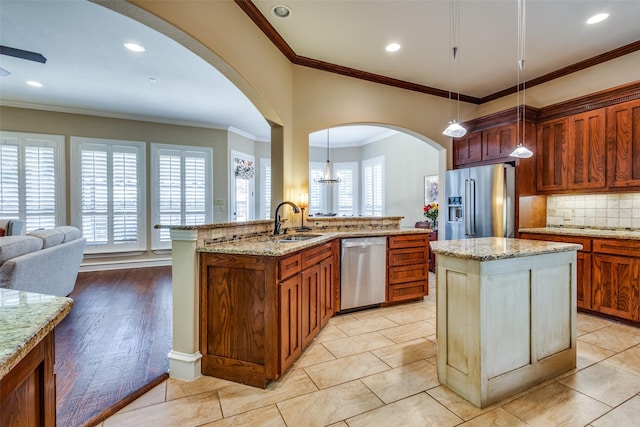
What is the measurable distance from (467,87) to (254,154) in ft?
16.1

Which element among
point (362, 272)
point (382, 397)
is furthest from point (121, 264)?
point (382, 397)

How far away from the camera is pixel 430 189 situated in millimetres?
5867

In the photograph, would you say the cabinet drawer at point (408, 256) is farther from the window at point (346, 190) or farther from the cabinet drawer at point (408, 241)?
the window at point (346, 190)

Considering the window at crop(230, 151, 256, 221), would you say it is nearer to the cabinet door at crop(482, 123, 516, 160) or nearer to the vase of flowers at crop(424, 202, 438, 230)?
the vase of flowers at crop(424, 202, 438, 230)

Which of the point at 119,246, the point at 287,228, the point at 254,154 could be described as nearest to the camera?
the point at 287,228

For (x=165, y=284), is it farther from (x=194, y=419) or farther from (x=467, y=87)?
(x=467, y=87)

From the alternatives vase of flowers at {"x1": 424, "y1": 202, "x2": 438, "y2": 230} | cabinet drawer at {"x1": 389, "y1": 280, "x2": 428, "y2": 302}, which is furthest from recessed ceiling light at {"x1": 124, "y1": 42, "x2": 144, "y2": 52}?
vase of flowers at {"x1": 424, "y1": 202, "x2": 438, "y2": 230}

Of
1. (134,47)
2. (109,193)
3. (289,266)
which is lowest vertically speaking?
(289,266)

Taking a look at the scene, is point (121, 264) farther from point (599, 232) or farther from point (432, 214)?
point (599, 232)

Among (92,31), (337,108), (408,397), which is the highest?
(92,31)

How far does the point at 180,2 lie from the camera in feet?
6.72

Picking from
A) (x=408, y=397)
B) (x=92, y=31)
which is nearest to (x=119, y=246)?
(x=92, y=31)

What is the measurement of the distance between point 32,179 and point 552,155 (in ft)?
26.1

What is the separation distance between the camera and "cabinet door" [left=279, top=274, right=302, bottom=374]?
2.09 m
